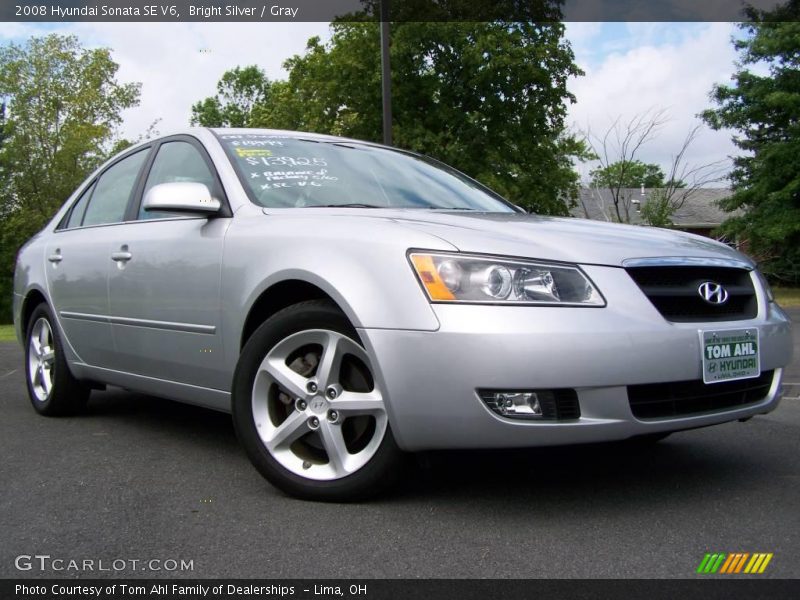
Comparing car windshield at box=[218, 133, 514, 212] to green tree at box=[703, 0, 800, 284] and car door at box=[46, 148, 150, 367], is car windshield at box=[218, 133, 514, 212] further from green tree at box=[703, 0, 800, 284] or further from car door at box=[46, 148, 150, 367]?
green tree at box=[703, 0, 800, 284]

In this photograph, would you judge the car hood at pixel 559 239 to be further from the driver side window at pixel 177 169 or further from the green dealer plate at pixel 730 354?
the driver side window at pixel 177 169

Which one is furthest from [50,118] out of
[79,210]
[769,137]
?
[79,210]

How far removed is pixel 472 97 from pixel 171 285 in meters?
25.5

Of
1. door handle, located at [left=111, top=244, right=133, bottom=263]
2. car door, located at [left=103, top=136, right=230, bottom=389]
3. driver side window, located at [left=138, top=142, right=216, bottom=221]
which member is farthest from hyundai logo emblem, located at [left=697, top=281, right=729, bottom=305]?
door handle, located at [left=111, top=244, right=133, bottom=263]

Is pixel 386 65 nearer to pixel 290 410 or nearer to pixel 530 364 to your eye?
pixel 290 410

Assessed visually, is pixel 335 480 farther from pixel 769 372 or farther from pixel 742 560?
pixel 769 372

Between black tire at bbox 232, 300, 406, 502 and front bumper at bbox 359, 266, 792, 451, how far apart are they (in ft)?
0.55

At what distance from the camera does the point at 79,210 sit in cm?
548

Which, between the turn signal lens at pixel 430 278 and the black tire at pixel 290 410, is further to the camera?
the black tire at pixel 290 410

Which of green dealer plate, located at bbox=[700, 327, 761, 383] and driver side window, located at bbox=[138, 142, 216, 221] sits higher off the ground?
driver side window, located at bbox=[138, 142, 216, 221]

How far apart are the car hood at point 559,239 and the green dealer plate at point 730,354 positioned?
34cm

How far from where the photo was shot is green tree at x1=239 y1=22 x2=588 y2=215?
27328 millimetres

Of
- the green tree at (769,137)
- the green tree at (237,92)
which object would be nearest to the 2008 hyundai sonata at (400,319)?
the green tree at (769,137)

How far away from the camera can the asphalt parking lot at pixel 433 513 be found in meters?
2.63
